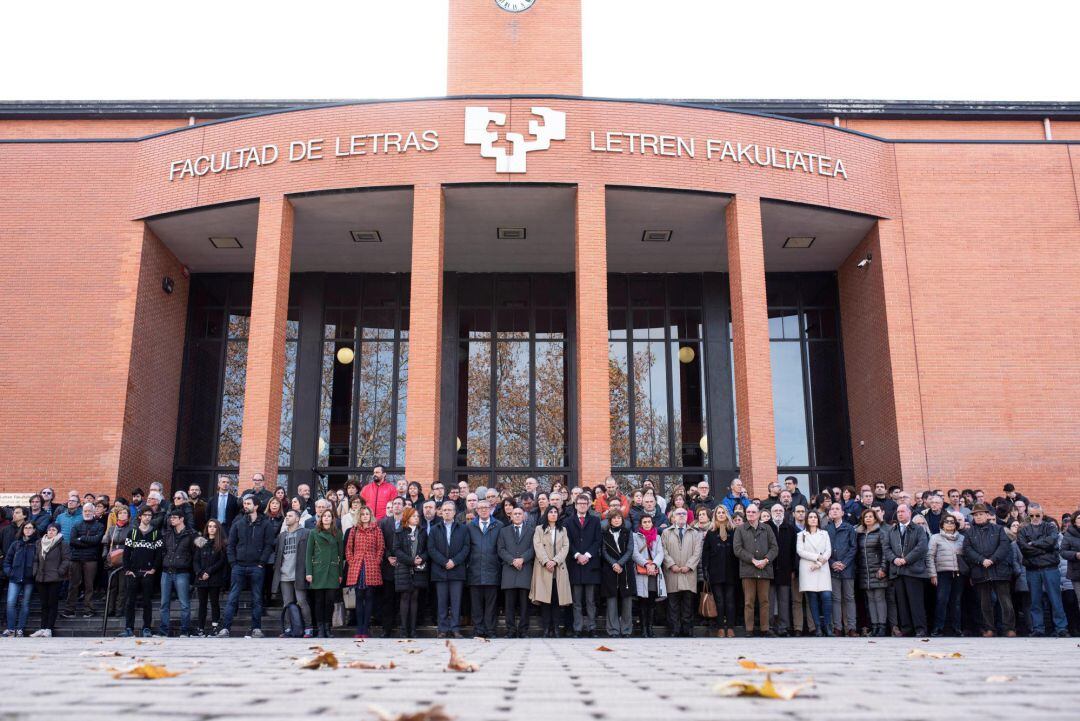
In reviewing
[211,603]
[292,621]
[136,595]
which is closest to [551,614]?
[292,621]

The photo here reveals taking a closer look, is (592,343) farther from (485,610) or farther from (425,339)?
(485,610)

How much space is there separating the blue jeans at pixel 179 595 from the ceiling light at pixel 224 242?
31.8 feet

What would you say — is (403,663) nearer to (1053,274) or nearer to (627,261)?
(627,261)

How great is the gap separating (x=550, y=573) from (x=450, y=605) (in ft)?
4.54

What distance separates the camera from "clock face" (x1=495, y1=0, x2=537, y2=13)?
63.5ft

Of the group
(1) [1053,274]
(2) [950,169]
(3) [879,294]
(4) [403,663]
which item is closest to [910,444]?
(3) [879,294]

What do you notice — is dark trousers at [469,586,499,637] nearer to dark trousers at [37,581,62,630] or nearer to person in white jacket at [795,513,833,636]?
person in white jacket at [795,513,833,636]

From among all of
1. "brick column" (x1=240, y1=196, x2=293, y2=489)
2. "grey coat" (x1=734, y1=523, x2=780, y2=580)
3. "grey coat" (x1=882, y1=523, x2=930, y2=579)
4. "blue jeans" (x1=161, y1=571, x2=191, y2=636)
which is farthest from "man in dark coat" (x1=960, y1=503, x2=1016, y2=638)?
"brick column" (x1=240, y1=196, x2=293, y2=489)

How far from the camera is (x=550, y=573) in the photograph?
10.6 meters

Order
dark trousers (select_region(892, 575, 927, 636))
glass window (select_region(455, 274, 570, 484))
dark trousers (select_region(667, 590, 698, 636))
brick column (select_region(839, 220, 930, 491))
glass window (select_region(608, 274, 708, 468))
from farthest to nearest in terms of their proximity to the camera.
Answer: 1. glass window (select_region(608, 274, 708, 468))
2. glass window (select_region(455, 274, 570, 484))
3. brick column (select_region(839, 220, 930, 491))
4. dark trousers (select_region(667, 590, 698, 636))
5. dark trousers (select_region(892, 575, 927, 636))

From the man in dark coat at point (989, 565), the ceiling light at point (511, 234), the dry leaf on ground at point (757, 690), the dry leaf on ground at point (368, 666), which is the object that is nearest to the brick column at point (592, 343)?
the ceiling light at point (511, 234)

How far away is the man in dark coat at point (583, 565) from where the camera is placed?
35.1 ft

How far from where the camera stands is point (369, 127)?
662 inches

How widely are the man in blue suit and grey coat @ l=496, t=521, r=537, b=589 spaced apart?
1.55ft
